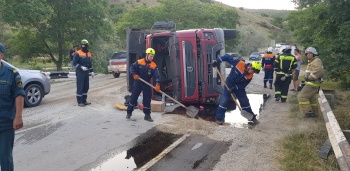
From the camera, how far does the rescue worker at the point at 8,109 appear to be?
3842mm

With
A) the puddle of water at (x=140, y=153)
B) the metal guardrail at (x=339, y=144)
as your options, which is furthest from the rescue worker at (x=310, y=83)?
the puddle of water at (x=140, y=153)

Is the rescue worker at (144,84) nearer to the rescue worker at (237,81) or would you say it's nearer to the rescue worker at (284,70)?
the rescue worker at (237,81)

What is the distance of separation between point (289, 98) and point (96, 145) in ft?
24.2

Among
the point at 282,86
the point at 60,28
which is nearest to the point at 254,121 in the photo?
the point at 282,86

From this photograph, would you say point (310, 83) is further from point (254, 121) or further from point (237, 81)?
point (237, 81)

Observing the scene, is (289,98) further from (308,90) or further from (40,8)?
(40,8)

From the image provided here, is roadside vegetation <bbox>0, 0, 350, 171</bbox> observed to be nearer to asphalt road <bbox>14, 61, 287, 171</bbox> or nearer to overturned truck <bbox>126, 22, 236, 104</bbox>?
asphalt road <bbox>14, 61, 287, 171</bbox>

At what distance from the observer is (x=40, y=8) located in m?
18.9

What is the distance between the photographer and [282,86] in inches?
408

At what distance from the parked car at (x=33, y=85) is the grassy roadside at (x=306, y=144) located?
6485 millimetres

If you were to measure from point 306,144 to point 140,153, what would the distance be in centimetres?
283

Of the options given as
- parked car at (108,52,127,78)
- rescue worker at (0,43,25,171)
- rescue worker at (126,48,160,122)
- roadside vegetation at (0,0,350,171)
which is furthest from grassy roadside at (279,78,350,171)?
parked car at (108,52,127,78)

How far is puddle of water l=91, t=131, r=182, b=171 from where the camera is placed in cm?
500

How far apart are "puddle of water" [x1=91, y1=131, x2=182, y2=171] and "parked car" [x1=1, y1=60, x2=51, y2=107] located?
4.16 m
